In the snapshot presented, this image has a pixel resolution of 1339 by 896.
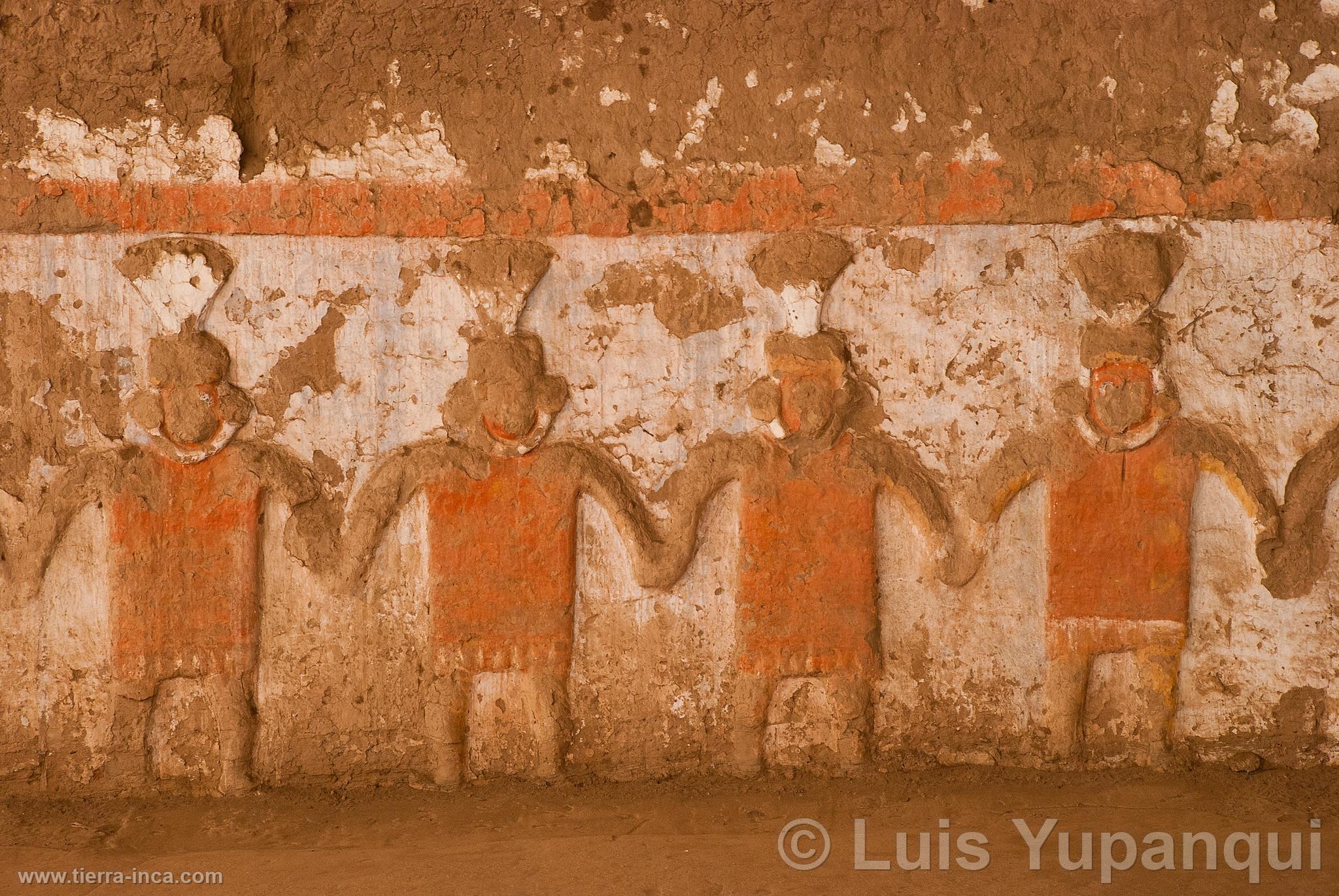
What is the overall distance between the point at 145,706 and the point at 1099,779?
2.60m

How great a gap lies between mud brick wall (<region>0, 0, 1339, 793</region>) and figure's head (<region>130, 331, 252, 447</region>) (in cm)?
1

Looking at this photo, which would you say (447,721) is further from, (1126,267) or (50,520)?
(1126,267)

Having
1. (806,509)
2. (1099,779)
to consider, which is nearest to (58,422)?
(806,509)

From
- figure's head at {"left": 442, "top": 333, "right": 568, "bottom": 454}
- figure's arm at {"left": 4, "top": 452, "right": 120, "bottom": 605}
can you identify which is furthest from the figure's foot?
figure's arm at {"left": 4, "top": 452, "right": 120, "bottom": 605}

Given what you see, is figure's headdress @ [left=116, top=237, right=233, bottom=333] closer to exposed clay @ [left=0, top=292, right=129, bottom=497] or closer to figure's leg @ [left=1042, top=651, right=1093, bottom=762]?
exposed clay @ [left=0, top=292, right=129, bottom=497]

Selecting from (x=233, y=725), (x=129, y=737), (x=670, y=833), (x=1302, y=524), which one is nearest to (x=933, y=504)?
(x=1302, y=524)

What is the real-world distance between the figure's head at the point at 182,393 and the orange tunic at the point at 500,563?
1.99ft

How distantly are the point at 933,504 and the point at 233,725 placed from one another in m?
1.98

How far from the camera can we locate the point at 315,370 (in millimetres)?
2873

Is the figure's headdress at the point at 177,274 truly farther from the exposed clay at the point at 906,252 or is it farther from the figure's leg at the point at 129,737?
the exposed clay at the point at 906,252

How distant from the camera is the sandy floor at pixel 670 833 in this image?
254cm

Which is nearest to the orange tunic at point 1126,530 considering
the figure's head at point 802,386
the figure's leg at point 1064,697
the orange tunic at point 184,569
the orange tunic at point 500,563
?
the figure's leg at point 1064,697

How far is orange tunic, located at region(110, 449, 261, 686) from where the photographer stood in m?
2.83

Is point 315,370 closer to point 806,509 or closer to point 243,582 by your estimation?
point 243,582
